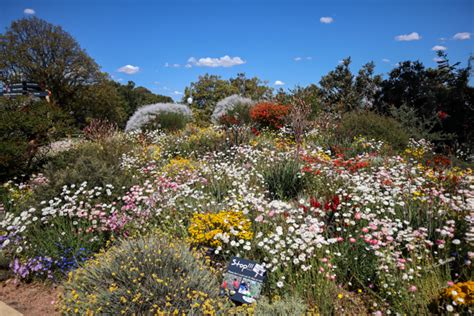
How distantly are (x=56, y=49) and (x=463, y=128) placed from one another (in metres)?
29.7

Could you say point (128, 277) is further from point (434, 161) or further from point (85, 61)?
point (85, 61)

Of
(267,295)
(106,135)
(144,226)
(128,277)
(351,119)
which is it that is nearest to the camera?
(128,277)

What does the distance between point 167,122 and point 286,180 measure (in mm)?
11067

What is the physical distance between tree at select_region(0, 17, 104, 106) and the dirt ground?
84.2ft

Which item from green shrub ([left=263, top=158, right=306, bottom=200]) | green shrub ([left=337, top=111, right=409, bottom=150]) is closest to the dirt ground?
green shrub ([left=263, top=158, right=306, bottom=200])

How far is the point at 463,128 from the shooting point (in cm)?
1217

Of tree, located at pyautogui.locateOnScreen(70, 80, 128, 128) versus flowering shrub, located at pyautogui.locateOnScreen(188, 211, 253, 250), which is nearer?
flowering shrub, located at pyautogui.locateOnScreen(188, 211, 253, 250)

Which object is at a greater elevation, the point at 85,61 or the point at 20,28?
the point at 20,28

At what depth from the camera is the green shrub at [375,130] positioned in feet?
31.7

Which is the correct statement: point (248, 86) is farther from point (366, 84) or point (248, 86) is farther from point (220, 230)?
point (220, 230)

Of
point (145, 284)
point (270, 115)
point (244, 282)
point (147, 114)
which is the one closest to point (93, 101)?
point (147, 114)

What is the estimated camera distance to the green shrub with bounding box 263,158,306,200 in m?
5.84

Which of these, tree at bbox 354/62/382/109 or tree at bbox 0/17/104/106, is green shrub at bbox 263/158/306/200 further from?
tree at bbox 0/17/104/106

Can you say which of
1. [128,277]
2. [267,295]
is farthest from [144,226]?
[267,295]
